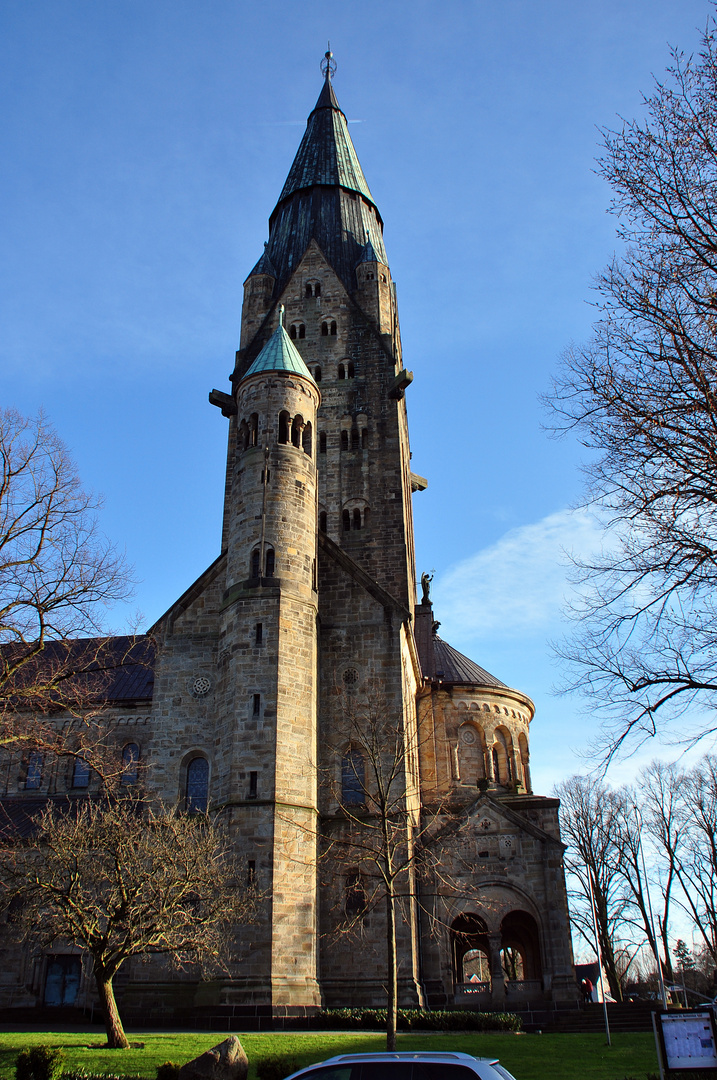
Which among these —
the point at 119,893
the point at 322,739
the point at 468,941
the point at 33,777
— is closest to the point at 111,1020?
the point at 119,893

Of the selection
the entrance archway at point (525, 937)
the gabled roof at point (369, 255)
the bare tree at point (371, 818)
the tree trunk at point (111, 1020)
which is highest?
the gabled roof at point (369, 255)

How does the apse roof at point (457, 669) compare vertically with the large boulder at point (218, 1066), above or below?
above

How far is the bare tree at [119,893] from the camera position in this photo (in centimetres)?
1867

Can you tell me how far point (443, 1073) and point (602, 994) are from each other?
612 inches

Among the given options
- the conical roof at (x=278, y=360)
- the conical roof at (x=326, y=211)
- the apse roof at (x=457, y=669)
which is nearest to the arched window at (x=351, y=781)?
the apse roof at (x=457, y=669)

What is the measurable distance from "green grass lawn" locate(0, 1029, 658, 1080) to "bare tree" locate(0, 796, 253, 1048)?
139 cm

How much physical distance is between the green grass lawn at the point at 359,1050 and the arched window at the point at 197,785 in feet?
25.3

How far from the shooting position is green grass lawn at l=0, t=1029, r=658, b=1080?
15773 millimetres

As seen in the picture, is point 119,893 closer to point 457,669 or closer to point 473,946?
point 457,669

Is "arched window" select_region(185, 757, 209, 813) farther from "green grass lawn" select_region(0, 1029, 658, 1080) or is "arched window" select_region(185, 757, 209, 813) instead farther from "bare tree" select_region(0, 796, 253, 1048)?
"green grass lawn" select_region(0, 1029, 658, 1080)

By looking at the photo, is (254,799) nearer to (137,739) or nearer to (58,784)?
(137,739)

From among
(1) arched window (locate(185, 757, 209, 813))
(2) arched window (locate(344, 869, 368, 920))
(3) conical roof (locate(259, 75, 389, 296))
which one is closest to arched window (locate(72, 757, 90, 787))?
(1) arched window (locate(185, 757, 209, 813))

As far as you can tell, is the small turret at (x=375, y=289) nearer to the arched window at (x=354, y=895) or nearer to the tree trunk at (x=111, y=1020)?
the arched window at (x=354, y=895)

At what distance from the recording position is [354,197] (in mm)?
48219
